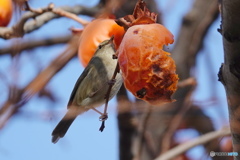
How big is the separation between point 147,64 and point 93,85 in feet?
4.63

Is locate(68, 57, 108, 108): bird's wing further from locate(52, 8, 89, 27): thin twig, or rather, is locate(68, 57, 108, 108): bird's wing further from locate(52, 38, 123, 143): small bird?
locate(52, 8, 89, 27): thin twig

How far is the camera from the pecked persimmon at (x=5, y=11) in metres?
2.39

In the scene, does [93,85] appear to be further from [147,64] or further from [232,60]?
[232,60]

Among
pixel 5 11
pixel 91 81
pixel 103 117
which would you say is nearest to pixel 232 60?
pixel 103 117

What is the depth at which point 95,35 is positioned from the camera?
2.17 meters

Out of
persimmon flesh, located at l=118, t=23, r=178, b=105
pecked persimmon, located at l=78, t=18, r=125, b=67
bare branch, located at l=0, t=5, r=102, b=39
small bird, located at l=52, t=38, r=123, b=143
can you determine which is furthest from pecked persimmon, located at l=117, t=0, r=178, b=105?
small bird, located at l=52, t=38, r=123, b=143

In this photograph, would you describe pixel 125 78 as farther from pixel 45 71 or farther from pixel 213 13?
pixel 213 13

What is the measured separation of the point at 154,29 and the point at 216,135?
1.01m

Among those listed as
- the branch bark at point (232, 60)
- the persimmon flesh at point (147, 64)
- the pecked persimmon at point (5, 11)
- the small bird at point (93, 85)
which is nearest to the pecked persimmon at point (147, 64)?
the persimmon flesh at point (147, 64)

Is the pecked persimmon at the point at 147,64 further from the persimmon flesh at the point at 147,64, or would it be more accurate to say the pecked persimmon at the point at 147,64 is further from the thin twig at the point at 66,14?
the thin twig at the point at 66,14

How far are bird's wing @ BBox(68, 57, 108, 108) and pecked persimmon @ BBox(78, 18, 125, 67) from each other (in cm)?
45

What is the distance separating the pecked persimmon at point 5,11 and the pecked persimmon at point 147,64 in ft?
3.64

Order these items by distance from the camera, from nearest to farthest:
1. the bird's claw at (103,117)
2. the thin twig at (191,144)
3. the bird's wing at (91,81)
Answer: the bird's claw at (103,117) < the thin twig at (191,144) < the bird's wing at (91,81)

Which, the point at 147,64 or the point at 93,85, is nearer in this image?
the point at 147,64
